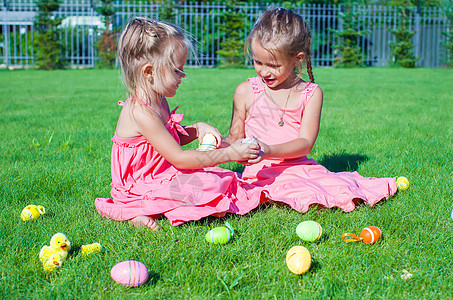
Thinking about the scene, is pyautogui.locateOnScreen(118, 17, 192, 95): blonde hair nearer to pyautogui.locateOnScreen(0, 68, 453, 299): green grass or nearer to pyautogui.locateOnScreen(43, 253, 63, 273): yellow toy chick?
pyautogui.locateOnScreen(0, 68, 453, 299): green grass

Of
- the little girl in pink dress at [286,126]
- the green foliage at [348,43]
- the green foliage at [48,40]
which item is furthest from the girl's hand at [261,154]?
the green foliage at [348,43]

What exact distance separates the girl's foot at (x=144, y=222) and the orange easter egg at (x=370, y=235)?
1.01 metres

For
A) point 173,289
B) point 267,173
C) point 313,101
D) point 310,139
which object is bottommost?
point 173,289

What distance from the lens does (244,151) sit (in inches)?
94.4

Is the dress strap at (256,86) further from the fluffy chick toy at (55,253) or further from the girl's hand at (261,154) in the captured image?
the fluffy chick toy at (55,253)

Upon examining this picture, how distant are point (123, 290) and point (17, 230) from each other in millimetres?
819

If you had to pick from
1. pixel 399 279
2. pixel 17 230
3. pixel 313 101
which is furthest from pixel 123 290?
pixel 313 101

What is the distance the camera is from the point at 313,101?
2906 mm

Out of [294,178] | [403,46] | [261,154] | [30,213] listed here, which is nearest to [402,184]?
[294,178]

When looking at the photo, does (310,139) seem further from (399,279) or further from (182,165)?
(399,279)

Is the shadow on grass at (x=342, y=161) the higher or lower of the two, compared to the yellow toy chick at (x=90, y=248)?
higher

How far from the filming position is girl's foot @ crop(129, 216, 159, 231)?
2357mm

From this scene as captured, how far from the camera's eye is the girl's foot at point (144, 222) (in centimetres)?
236

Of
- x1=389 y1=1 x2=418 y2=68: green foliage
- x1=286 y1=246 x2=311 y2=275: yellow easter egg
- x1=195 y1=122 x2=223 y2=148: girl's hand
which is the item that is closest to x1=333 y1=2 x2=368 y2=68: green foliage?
x1=389 y1=1 x2=418 y2=68: green foliage
